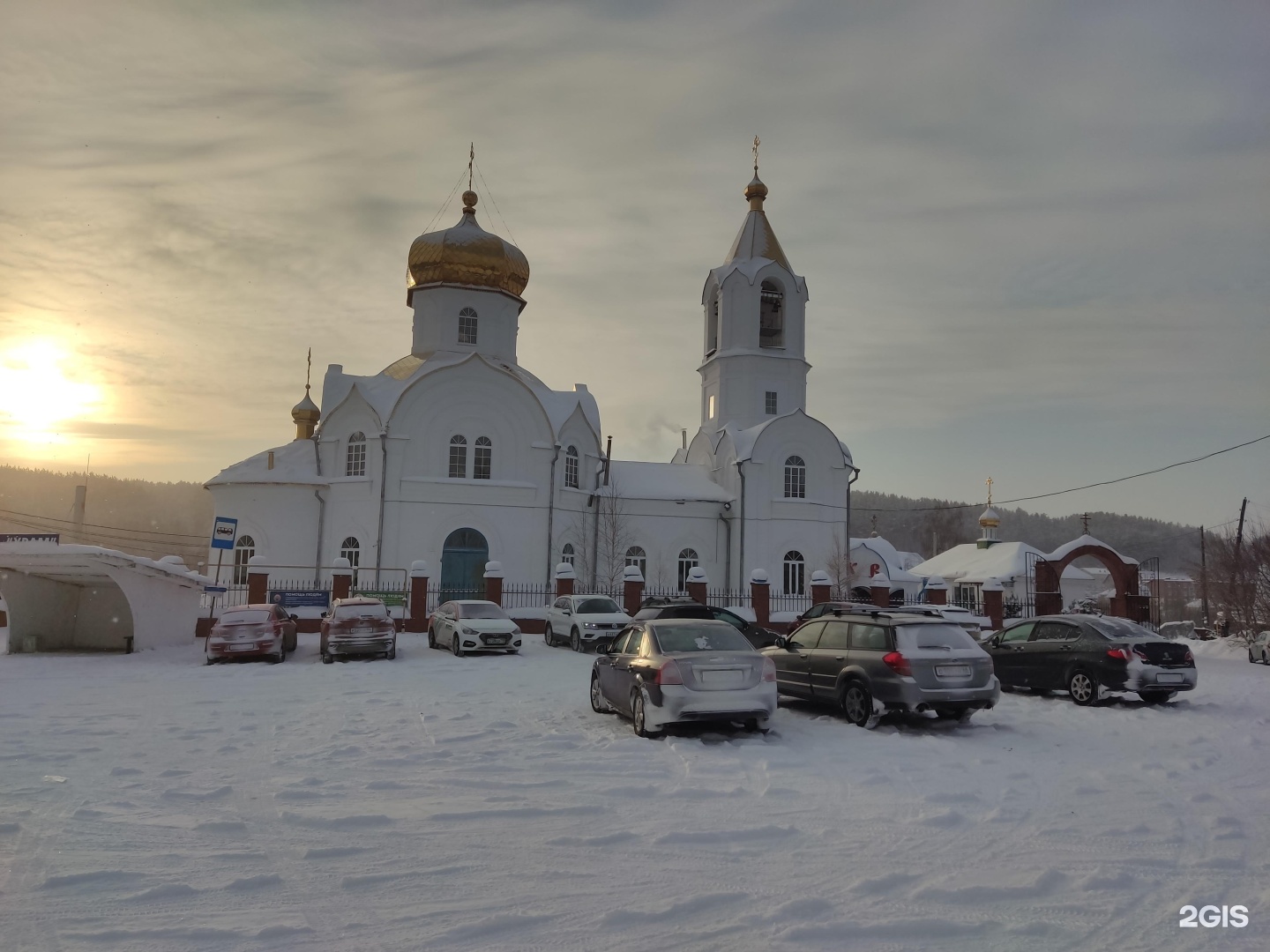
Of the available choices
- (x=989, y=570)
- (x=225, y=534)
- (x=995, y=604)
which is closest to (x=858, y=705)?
(x=225, y=534)

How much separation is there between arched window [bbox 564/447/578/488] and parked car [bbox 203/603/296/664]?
49.3 feet

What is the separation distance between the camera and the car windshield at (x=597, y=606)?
70.5 ft

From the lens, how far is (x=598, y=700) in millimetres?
11391

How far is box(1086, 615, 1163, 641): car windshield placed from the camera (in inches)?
514

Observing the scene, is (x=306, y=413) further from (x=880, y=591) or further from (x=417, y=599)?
(x=880, y=591)

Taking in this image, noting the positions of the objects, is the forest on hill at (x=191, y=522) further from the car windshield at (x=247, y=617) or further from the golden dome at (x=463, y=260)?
the car windshield at (x=247, y=617)

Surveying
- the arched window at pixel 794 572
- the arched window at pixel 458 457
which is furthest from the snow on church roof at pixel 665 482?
the arched window at pixel 458 457

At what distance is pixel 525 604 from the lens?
28375 millimetres

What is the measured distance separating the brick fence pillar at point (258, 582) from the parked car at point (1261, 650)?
2568 cm

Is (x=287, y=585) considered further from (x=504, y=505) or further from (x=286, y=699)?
(x=286, y=699)

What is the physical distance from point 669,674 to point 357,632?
10.6 meters

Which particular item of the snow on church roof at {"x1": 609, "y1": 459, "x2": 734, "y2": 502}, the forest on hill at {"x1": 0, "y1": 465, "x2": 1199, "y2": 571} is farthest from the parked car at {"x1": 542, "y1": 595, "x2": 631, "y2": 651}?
the forest on hill at {"x1": 0, "y1": 465, "x2": 1199, "y2": 571}

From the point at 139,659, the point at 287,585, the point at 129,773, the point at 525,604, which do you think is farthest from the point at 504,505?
the point at 129,773

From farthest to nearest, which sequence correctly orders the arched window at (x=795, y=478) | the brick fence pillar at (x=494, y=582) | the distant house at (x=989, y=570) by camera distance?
the distant house at (x=989, y=570), the arched window at (x=795, y=478), the brick fence pillar at (x=494, y=582)
